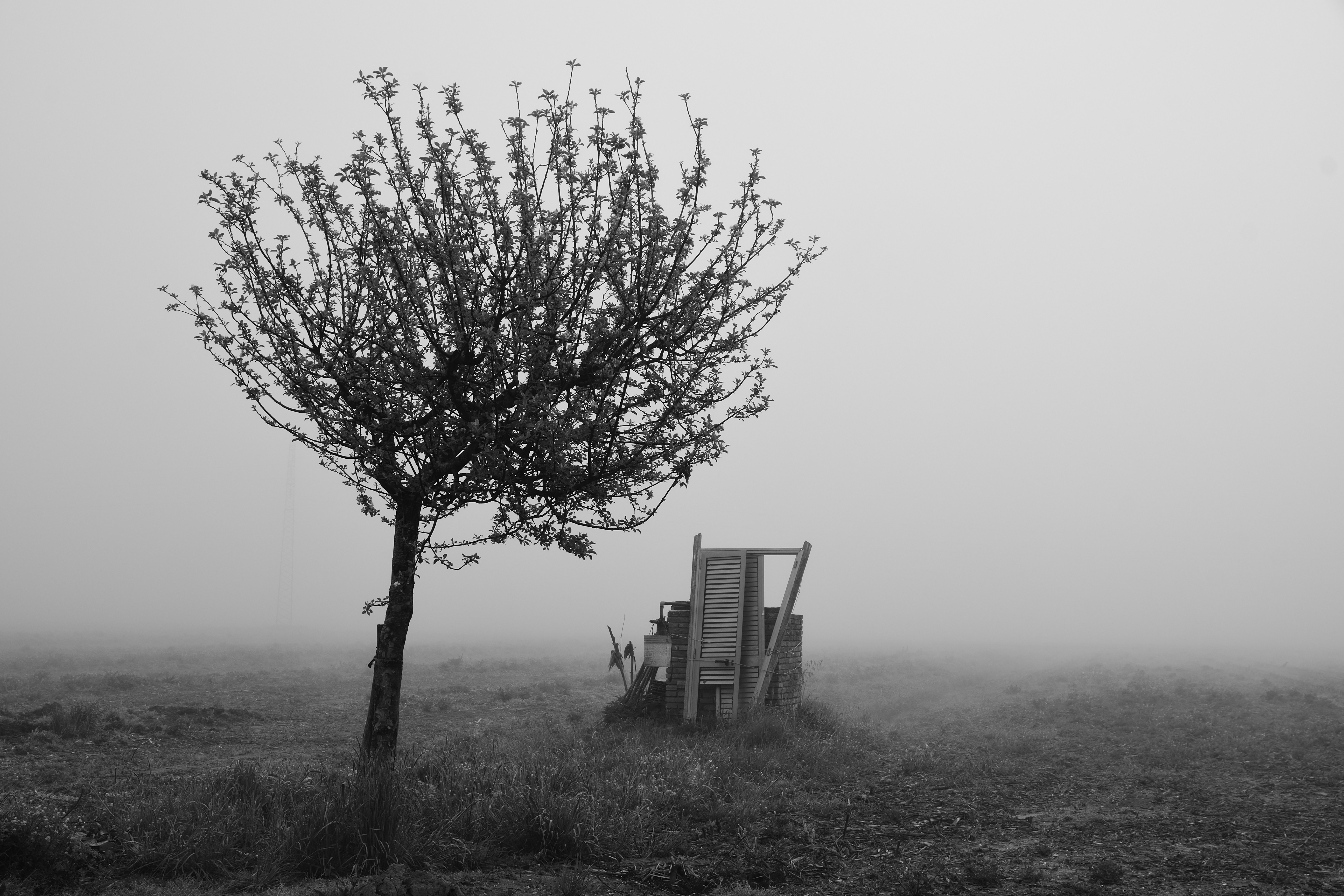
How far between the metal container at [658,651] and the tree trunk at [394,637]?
360 inches

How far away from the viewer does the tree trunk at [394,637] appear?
1006 centimetres

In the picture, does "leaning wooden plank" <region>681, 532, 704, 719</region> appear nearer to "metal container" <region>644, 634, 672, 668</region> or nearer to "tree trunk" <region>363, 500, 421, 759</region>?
"metal container" <region>644, 634, 672, 668</region>

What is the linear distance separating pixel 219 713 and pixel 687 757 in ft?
44.7

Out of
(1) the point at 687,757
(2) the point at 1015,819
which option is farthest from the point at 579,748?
(2) the point at 1015,819

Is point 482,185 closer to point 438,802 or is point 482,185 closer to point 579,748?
point 438,802

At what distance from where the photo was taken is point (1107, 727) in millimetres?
20328

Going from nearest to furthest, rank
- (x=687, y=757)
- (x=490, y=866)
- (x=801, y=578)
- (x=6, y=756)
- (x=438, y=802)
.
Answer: (x=490, y=866) → (x=438, y=802) → (x=687, y=757) → (x=6, y=756) → (x=801, y=578)

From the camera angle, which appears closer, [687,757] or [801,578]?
[687,757]

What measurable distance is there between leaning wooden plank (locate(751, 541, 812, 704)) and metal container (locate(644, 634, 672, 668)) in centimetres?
200

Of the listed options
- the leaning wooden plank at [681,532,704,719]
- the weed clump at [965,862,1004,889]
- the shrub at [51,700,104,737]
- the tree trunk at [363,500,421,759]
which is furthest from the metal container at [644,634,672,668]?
the shrub at [51,700,104,737]

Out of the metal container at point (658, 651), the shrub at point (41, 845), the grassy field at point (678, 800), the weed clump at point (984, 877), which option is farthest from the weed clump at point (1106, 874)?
the metal container at point (658, 651)

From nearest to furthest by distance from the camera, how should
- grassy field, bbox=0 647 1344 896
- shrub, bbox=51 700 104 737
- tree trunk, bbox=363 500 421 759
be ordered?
grassy field, bbox=0 647 1344 896 < tree trunk, bbox=363 500 421 759 < shrub, bbox=51 700 104 737

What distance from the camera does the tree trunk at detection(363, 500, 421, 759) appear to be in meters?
10.1

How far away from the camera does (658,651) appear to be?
19.1 m
